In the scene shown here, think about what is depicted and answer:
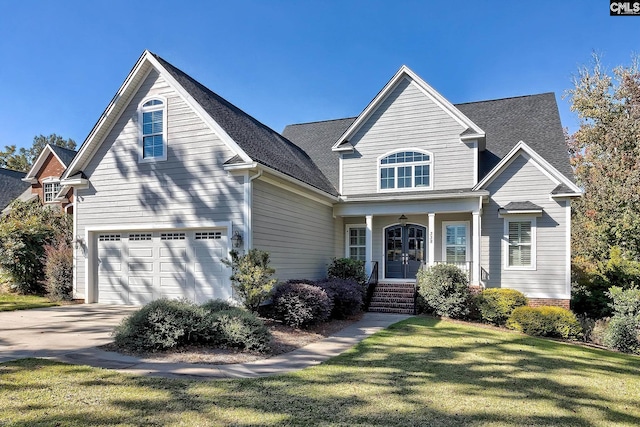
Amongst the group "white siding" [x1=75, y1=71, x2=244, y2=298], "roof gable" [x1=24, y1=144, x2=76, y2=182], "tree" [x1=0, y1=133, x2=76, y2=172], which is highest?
"tree" [x1=0, y1=133, x2=76, y2=172]

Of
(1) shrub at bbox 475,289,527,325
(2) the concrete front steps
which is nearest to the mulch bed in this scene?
(2) the concrete front steps

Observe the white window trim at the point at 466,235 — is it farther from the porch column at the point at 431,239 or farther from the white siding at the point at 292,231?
the white siding at the point at 292,231

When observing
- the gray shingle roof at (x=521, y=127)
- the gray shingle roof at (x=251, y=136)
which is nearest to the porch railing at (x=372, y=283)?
the gray shingle roof at (x=251, y=136)

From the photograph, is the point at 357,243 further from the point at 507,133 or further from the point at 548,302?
the point at 507,133

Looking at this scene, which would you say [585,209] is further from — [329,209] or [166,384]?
[166,384]

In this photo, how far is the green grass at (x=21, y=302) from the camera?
38.5 ft

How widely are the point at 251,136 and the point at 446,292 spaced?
813 centimetres

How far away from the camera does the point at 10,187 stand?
27.1m

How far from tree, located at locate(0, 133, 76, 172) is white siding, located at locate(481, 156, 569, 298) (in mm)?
50436

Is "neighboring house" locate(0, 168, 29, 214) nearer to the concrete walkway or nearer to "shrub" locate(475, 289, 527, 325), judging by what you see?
the concrete walkway

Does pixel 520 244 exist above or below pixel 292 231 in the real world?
below

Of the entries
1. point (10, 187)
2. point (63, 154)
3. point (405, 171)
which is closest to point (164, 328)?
point (405, 171)

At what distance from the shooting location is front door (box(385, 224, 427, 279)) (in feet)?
50.8

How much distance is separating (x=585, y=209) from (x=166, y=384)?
2684cm
